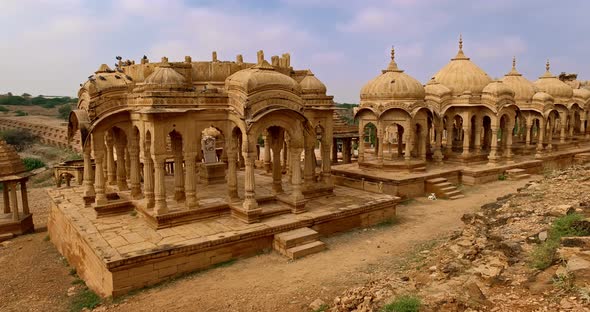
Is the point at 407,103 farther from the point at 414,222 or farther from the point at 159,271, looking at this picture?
the point at 159,271

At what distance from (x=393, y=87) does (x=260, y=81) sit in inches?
338

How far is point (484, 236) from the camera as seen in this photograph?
358 inches

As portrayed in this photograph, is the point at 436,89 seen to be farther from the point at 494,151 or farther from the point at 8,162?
the point at 8,162

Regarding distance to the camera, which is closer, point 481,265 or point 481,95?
point 481,265

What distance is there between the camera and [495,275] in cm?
666

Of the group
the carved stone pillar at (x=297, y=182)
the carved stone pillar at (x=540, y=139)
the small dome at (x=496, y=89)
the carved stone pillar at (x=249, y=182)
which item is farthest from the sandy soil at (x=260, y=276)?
the carved stone pillar at (x=540, y=139)

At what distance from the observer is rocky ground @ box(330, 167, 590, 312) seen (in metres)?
5.71

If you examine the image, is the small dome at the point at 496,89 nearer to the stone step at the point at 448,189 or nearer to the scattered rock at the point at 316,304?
the stone step at the point at 448,189

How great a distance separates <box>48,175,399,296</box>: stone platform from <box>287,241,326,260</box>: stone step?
747mm

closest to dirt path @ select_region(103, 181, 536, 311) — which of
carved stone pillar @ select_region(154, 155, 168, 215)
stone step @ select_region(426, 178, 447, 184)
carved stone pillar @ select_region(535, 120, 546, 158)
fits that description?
carved stone pillar @ select_region(154, 155, 168, 215)

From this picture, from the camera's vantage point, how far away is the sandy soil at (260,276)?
8438 millimetres

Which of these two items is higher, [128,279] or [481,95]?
[481,95]

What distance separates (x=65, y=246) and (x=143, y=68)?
6452 mm

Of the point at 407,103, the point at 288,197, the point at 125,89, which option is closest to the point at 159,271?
the point at 288,197
